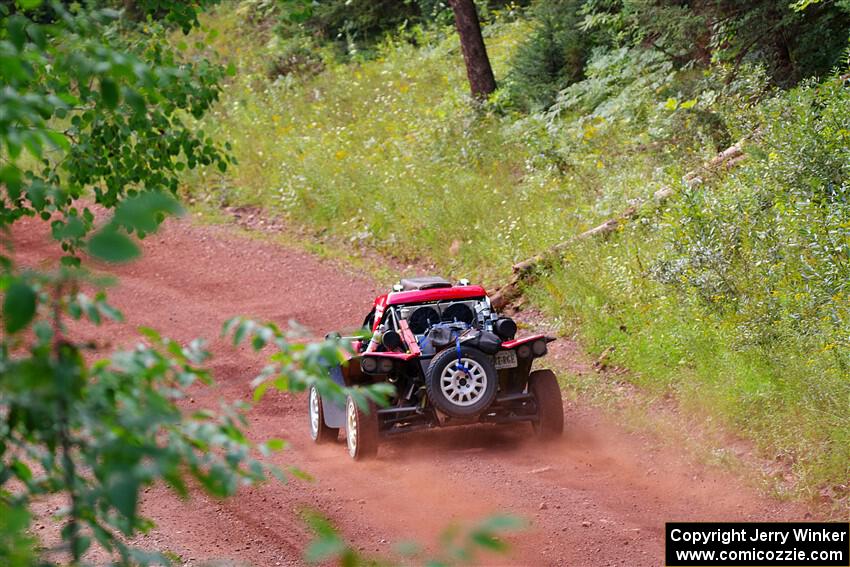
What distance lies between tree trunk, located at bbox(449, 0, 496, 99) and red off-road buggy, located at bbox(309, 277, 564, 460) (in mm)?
10792

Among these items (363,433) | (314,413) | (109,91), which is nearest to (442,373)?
(363,433)

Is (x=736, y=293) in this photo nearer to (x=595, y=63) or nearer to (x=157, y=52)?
(x=157, y=52)

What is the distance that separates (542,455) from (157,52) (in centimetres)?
506

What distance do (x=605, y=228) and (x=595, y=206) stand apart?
1.01 m

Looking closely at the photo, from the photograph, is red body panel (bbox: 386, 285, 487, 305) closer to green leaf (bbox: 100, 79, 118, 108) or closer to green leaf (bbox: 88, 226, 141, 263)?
green leaf (bbox: 100, 79, 118, 108)

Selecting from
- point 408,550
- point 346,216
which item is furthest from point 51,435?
point 346,216

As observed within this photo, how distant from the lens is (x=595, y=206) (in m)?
14.9

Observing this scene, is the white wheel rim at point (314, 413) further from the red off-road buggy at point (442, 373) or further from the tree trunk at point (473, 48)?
the tree trunk at point (473, 48)

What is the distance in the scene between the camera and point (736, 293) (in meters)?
10.5

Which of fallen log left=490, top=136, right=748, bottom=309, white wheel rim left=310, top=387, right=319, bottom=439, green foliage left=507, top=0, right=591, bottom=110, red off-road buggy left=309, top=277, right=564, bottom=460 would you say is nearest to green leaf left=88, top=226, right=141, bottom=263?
red off-road buggy left=309, top=277, right=564, bottom=460

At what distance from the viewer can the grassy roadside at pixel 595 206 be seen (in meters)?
9.32

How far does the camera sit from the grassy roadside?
9.32m

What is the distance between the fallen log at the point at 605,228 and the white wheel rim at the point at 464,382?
A: 502cm

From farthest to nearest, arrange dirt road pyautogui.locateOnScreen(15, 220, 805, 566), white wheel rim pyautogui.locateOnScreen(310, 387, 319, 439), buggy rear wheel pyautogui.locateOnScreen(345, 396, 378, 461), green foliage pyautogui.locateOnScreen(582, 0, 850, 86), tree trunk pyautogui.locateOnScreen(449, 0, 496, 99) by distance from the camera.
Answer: tree trunk pyautogui.locateOnScreen(449, 0, 496, 99) < green foliage pyautogui.locateOnScreen(582, 0, 850, 86) < white wheel rim pyautogui.locateOnScreen(310, 387, 319, 439) < buggy rear wheel pyautogui.locateOnScreen(345, 396, 378, 461) < dirt road pyautogui.locateOnScreen(15, 220, 805, 566)
